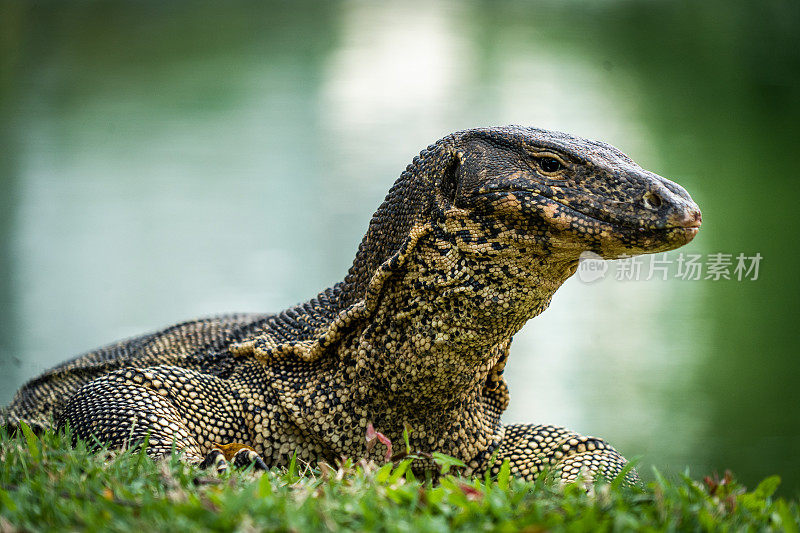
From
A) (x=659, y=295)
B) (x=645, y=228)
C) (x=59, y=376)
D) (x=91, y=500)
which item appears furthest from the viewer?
(x=659, y=295)

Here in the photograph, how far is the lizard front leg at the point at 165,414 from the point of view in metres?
2.76

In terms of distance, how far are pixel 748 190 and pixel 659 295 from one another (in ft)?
4.59

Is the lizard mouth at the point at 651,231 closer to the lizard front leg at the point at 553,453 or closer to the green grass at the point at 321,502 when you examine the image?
the green grass at the point at 321,502

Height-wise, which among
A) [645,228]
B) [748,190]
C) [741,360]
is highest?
[748,190]

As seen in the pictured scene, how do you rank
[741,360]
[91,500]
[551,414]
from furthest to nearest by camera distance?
[741,360] → [551,414] → [91,500]

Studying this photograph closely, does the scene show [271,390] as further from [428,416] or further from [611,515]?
[611,515]

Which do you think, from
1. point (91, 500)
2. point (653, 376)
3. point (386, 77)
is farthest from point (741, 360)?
point (91, 500)

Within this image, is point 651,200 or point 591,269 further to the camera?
point 591,269

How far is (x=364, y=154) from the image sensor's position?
305 inches

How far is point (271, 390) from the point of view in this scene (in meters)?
3.17

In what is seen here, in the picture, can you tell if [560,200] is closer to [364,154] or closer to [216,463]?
[216,463]

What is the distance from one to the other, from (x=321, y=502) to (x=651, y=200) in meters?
1.50
